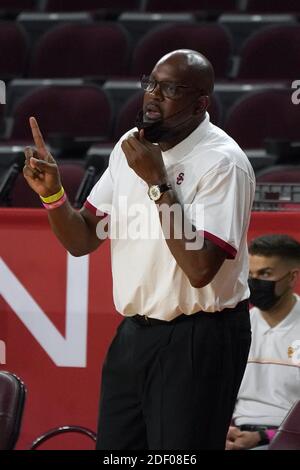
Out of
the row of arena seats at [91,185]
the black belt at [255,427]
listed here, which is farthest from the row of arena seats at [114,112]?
the black belt at [255,427]

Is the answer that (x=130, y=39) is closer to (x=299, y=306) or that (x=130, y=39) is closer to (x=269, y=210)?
(x=269, y=210)

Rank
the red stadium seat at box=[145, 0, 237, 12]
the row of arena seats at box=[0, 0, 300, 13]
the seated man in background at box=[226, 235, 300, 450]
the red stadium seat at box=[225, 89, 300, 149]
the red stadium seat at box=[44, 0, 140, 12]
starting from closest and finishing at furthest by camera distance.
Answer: the seated man in background at box=[226, 235, 300, 450], the red stadium seat at box=[225, 89, 300, 149], the row of arena seats at box=[0, 0, 300, 13], the red stadium seat at box=[145, 0, 237, 12], the red stadium seat at box=[44, 0, 140, 12]

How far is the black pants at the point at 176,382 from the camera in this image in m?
2.94

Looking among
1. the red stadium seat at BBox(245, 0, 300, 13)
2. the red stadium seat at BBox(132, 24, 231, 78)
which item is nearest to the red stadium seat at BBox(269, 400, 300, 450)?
the red stadium seat at BBox(132, 24, 231, 78)

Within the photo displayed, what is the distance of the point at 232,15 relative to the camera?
745cm

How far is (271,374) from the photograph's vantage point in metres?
4.05

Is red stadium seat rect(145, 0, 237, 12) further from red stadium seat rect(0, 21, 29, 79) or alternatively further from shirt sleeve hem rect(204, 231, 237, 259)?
shirt sleeve hem rect(204, 231, 237, 259)

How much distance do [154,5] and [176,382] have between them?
5261 millimetres

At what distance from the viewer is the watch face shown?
288 cm

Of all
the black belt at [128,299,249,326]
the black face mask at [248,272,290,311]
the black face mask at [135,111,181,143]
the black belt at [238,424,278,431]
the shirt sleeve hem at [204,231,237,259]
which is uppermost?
the black face mask at [135,111,181,143]

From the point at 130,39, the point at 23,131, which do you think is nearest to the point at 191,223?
the point at 23,131

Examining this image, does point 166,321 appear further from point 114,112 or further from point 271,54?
point 271,54

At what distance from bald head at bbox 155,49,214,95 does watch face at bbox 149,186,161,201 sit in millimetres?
347

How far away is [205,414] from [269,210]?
1.71 meters
